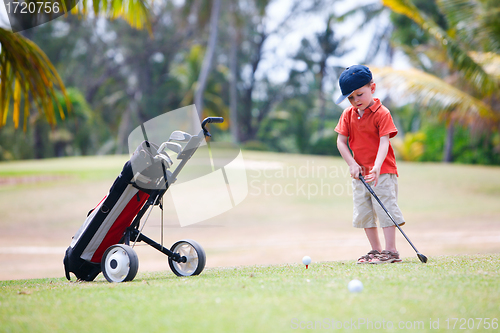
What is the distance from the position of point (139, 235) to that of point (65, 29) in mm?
34629

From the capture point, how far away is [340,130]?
4.03 m

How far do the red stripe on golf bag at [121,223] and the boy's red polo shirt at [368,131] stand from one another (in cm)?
184

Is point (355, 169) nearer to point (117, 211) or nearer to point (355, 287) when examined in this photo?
point (355, 287)

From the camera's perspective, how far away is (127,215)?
147 inches

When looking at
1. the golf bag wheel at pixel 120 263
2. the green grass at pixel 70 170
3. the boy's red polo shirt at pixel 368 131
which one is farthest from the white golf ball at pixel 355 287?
the green grass at pixel 70 170

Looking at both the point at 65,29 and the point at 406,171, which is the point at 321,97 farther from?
the point at 406,171

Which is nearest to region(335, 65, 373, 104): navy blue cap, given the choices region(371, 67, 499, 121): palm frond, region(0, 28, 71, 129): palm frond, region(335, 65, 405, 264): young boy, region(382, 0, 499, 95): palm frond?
region(335, 65, 405, 264): young boy

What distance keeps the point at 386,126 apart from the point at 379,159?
0.99 feet

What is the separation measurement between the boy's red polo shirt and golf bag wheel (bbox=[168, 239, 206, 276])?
1598 millimetres

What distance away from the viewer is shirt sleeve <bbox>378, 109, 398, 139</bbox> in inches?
147

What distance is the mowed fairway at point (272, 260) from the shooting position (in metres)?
2.21

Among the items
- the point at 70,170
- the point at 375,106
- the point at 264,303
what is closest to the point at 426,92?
the point at 375,106

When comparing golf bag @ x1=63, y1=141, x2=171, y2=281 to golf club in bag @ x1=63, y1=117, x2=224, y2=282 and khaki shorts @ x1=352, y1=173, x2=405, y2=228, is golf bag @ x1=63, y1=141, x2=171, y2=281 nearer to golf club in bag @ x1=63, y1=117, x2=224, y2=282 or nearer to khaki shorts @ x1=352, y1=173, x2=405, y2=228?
golf club in bag @ x1=63, y1=117, x2=224, y2=282

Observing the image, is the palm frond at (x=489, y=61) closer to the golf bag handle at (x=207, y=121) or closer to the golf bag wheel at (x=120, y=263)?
the golf bag handle at (x=207, y=121)
